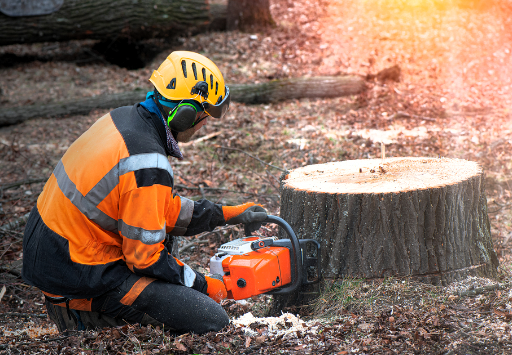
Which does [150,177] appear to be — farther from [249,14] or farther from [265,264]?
[249,14]

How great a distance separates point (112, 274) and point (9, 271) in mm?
2139

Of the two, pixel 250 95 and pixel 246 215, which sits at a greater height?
pixel 250 95

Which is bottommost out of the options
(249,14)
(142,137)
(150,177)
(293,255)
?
(293,255)

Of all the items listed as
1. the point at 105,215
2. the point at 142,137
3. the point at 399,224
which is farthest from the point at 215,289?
the point at 399,224

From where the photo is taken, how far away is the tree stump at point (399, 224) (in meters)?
2.91

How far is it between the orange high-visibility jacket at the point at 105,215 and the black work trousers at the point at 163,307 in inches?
3.0

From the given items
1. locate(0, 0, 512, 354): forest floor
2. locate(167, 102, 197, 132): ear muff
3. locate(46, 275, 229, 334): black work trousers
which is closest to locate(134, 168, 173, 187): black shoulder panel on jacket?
locate(167, 102, 197, 132): ear muff

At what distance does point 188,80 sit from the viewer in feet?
9.09

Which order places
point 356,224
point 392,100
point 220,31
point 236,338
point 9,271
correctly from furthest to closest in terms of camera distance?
1. point 220,31
2. point 392,100
3. point 9,271
4. point 356,224
5. point 236,338

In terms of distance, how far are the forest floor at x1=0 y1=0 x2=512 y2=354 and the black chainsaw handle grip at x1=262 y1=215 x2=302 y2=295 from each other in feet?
0.64

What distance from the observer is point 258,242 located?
2967 mm

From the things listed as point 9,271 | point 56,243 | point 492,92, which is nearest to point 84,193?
point 56,243

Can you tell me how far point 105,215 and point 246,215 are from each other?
0.97 metres

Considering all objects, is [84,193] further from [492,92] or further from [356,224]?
[492,92]
